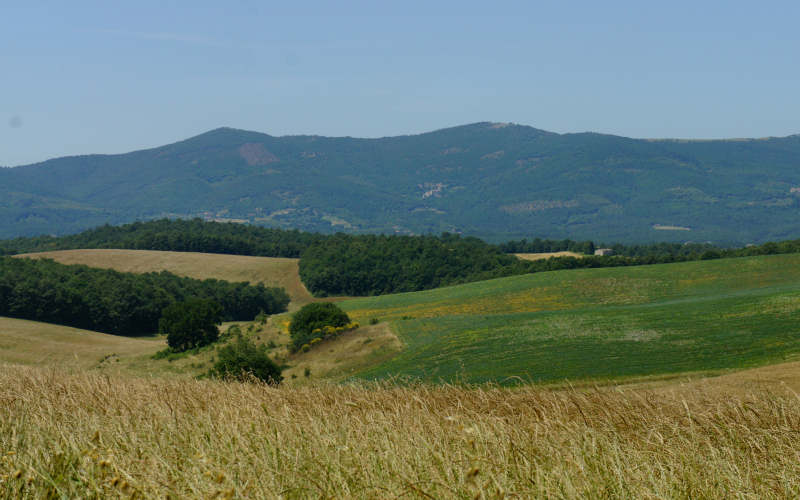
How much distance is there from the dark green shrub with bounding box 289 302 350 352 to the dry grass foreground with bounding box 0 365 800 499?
1818 inches

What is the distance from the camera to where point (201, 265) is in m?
127

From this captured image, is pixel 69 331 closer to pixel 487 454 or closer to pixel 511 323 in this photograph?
pixel 511 323

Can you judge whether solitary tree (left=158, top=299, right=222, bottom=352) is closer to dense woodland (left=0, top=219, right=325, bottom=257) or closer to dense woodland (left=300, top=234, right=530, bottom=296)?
dense woodland (left=300, top=234, right=530, bottom=296)

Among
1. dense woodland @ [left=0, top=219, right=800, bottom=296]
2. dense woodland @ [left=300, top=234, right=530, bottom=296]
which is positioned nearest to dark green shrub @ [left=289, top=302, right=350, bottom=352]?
dense woodland @ [left=0, top=219, right=800, bottom=296]

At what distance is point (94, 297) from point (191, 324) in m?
28.0

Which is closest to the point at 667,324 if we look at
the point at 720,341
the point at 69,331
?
the point at 720,341

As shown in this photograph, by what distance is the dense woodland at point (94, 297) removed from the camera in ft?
271

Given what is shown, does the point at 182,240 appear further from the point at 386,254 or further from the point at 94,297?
the point at 94,297

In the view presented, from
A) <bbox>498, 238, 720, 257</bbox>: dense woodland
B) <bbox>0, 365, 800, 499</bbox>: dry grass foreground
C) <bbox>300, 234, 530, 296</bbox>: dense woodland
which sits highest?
<bbox>0, 365, 800, 499</bbox>: dry grass foreground

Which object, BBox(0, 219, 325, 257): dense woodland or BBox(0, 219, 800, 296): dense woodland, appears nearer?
BBox(0, 219, 800, 296): dense woodland

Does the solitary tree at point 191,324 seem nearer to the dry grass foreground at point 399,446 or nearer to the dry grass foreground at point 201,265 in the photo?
the dry grass foreground at point 201,265

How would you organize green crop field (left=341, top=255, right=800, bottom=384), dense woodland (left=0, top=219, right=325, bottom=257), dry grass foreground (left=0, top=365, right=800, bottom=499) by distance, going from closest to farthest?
dry grass foreground (left=0, top=365, right=800, bottom=499) < green crop field (left=341, top=255, right=800, bottom=384) < dense woodland (left=0, top=219, right=325, bottom=257)

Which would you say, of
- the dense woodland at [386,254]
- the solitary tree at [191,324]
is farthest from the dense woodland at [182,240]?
the solitary tree at [191,324]

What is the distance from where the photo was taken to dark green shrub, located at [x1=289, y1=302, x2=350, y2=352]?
5538 centimetres
